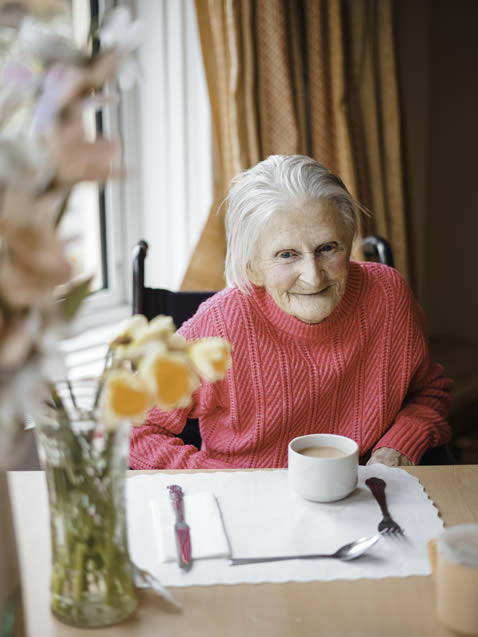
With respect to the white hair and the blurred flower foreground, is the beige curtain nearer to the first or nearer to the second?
the white hair

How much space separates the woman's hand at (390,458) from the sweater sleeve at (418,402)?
0.04ft

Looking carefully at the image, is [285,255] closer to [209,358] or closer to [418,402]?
[418,402]

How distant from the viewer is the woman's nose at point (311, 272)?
4.48 ft

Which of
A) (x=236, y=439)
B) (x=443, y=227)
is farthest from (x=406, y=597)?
(x=443, y=227)

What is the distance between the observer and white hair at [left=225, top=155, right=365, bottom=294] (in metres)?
1.37

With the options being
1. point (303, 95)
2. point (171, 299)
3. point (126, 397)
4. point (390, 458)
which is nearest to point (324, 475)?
point (390, 458)

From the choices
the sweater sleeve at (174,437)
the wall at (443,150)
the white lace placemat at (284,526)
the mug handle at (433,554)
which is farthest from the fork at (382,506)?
the wall at (443,150)

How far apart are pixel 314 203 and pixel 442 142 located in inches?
87.0

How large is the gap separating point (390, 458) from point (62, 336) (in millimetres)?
868

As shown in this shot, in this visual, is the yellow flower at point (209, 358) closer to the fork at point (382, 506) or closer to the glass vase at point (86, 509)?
the glass vase at point (86, 509)

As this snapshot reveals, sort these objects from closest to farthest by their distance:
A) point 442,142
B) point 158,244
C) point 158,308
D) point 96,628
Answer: point 96,628
point 158,308
point 158,244
point 442,142

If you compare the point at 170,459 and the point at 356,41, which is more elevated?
the point at 356,41

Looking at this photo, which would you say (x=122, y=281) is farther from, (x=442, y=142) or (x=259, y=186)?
(x=442, y=142)

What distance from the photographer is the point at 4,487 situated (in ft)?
2.33
